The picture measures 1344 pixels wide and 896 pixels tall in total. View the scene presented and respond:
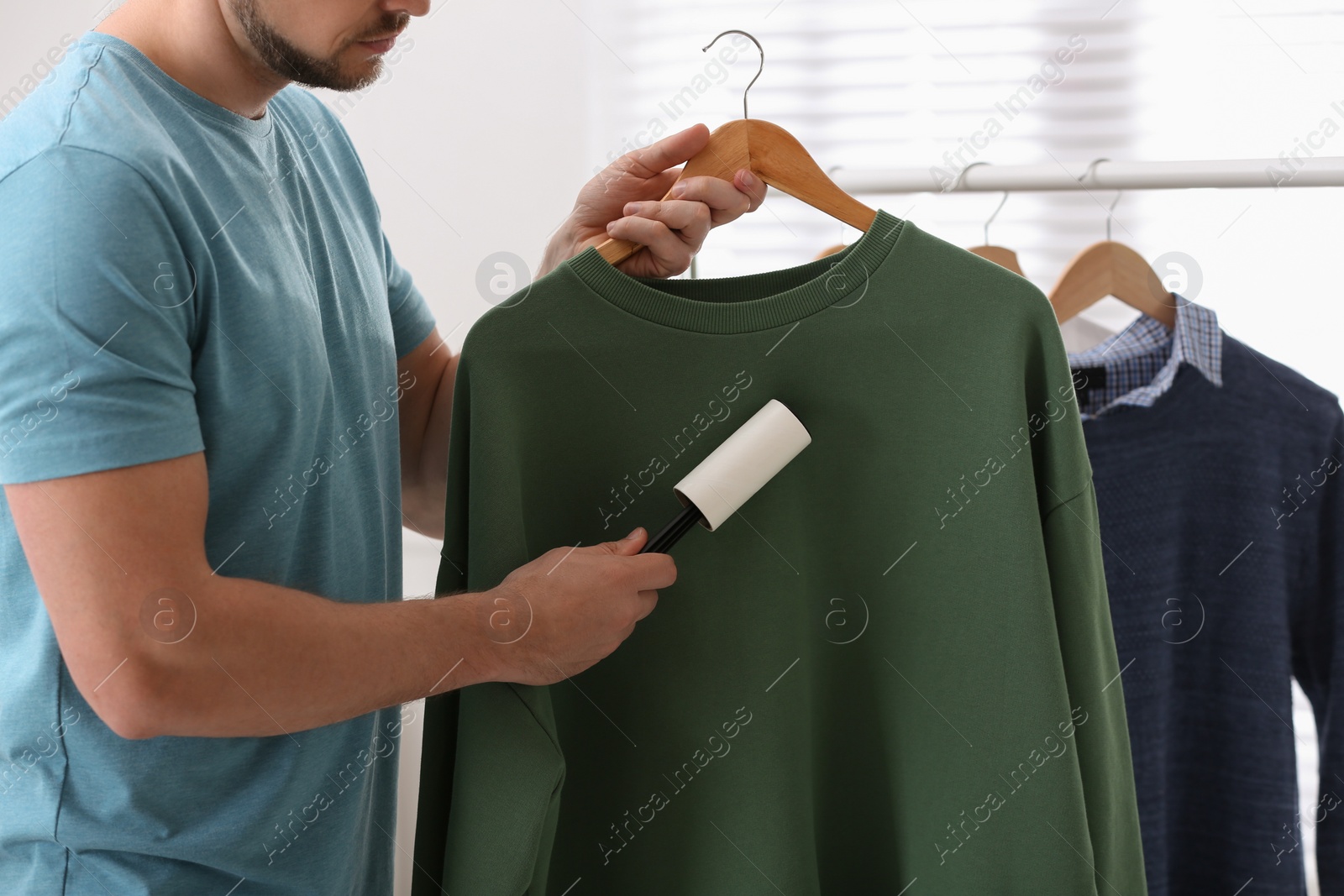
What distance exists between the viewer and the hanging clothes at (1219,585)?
1.06 metres

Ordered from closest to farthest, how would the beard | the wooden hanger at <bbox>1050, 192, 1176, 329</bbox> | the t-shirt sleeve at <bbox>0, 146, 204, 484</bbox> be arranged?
the t-shirt sleeve at <bbox>0, 146, 204, 484</bbox> < the beard < the wooden hanger at <bbox>1050, 192, 1176, 329</bbox>

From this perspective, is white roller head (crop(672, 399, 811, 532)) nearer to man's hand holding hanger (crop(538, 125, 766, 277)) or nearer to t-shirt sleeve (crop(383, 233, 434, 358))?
man's hand holding hanger (crop(538, 125, 766, 277))

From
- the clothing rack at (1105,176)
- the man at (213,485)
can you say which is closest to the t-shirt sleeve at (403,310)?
the man at (213,485)

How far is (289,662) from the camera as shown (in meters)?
0.63

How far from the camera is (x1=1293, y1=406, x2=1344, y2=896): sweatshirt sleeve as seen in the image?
106 cm

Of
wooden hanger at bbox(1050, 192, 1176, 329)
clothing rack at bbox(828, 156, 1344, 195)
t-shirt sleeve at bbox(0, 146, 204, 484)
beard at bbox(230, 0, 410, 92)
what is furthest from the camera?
wooden hanger at bbox(1050, 192, 1176, 329)

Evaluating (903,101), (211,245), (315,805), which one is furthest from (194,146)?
(903,101)

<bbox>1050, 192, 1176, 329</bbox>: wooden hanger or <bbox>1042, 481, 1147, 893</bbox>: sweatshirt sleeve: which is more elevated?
<bbox>1050, 192, 1176, 329</bbox>: wooden hanger

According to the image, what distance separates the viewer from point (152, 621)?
0.59 metres

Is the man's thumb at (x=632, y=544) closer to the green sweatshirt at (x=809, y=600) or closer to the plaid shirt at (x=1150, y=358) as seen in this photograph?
the green sweatshirt at (x=809, y=600)

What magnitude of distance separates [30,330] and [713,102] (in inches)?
44.6

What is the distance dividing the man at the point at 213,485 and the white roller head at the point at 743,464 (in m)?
0.06

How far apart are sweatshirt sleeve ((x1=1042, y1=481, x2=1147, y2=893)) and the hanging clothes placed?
0.34 m

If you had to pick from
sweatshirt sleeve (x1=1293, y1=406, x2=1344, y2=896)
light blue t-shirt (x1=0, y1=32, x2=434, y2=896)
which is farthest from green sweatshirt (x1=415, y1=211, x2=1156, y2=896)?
sweatshirt sleeve (x1=1293, y1=406, x2=1344, y2=896)
